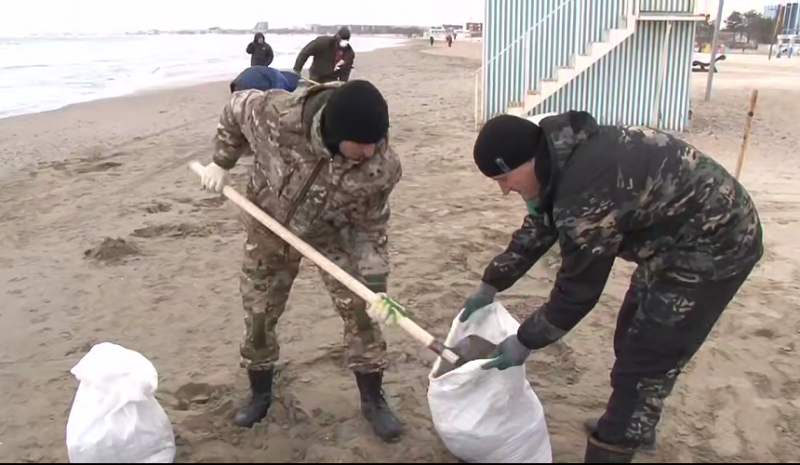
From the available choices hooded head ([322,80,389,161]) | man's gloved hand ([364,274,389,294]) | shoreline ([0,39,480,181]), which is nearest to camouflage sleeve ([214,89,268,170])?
hooded head ([322,80,389,161])

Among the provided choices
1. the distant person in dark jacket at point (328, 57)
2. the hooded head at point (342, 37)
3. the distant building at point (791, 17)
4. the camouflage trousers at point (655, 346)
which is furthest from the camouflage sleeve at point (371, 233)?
the distant building at point (791, 17)

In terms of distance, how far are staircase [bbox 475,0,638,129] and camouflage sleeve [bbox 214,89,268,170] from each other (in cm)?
806

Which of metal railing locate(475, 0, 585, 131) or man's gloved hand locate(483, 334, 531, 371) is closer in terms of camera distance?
man's gloved hand locate(483, 334, 531, 371)

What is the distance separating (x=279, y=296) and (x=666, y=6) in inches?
361

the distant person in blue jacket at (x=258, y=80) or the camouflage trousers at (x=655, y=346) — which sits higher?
the distant person in blue jacket at (x=258, y=80)

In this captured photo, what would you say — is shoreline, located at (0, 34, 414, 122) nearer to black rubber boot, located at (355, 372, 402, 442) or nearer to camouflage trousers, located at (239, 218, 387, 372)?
camouflage trousers, located at (239, 218, 387, 372)

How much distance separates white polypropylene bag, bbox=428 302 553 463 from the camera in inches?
98.2

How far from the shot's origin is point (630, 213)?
2111mm

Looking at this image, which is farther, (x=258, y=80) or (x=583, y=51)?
(x=583, y=51)

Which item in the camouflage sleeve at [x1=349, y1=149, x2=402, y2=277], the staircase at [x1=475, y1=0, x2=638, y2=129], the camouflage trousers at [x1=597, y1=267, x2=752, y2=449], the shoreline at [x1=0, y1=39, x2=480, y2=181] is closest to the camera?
the camouflage trousers at [x1=597, y1=267, x2=752, y2=449]

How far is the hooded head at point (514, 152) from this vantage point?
2055 millimetres

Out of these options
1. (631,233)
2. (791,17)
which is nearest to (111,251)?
(631,233)

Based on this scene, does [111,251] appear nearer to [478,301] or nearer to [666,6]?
[478,301]

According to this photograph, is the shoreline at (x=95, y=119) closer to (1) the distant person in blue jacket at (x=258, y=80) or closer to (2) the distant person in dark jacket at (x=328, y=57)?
(2) the distant person in dark jacket at (x=328, y=57)
